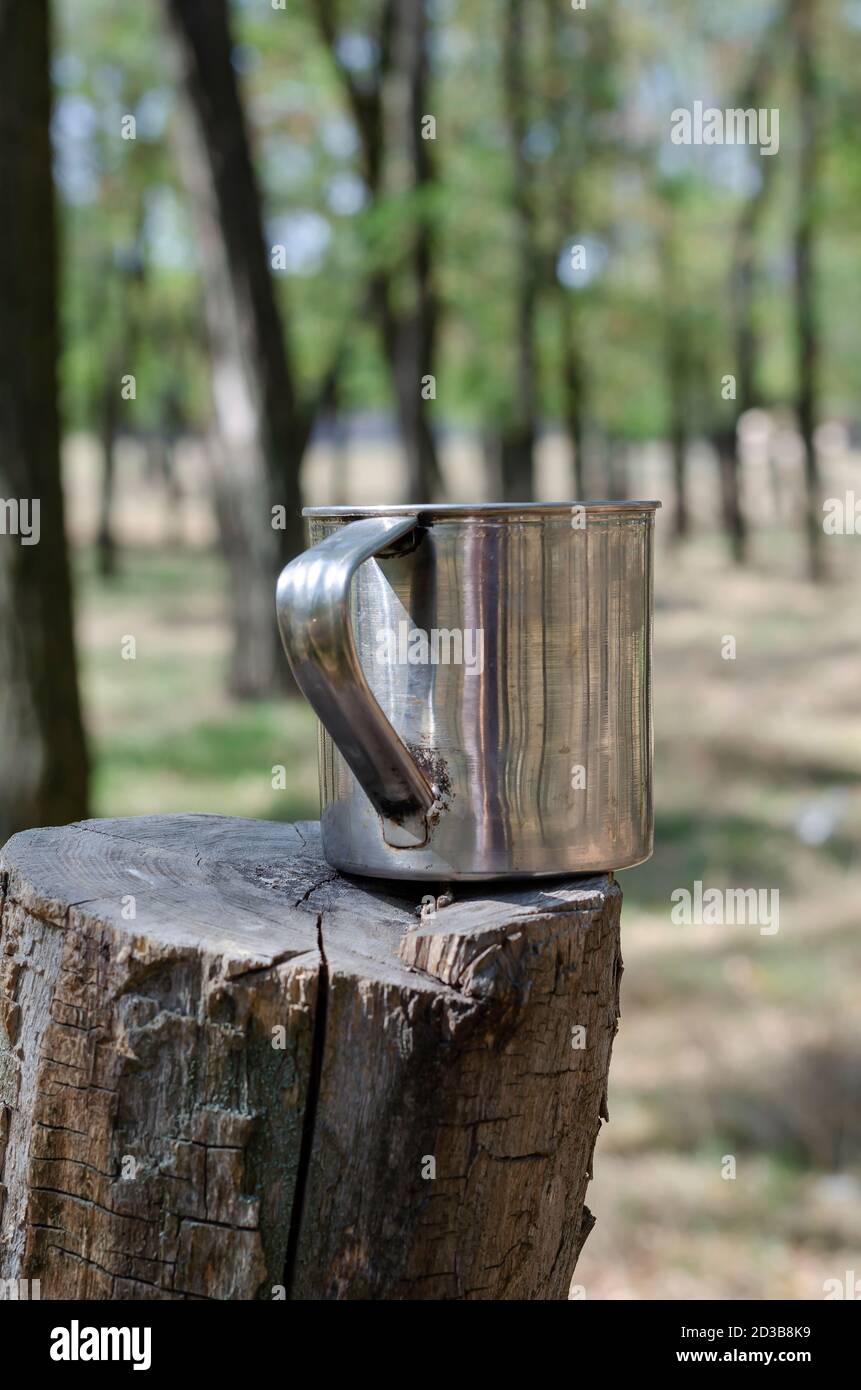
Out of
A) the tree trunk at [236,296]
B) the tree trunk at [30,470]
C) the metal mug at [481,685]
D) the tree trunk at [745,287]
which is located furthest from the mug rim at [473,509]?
the tree trunk at [745,287]

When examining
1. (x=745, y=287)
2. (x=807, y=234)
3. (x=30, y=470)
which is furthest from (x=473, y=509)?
(x=745, y=287)

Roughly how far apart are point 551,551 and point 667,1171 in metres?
3.25

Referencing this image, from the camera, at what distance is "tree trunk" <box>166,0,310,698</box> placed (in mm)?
7832

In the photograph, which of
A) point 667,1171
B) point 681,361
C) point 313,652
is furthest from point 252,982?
point 681,361

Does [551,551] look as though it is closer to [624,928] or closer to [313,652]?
[313,652]

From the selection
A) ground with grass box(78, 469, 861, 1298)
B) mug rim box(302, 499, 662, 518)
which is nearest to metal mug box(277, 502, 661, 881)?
mug rim box(302, 499, 662, 518)

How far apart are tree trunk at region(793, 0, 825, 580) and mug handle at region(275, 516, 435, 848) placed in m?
13.6

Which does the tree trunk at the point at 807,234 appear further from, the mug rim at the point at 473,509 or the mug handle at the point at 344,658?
the mug handle at the point at 344,658

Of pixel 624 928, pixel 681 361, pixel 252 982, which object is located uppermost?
pixel 681 361

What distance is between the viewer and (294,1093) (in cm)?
158

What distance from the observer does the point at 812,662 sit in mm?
12203

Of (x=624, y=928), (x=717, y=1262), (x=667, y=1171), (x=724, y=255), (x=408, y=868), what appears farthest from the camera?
(x=724, y=255)

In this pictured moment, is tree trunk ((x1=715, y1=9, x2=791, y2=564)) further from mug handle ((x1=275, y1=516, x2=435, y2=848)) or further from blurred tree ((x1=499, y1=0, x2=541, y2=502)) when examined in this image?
mug handle ((x1=275, y1=516, x2=435, y2=848))
